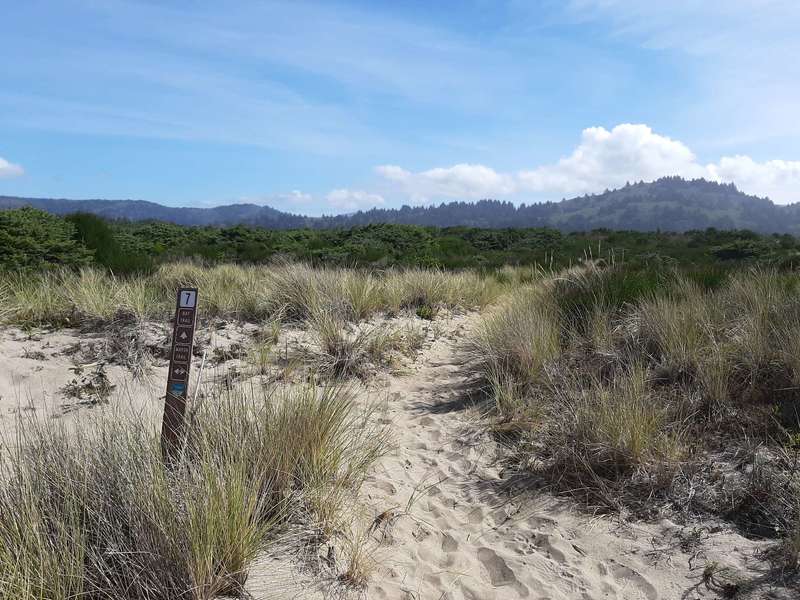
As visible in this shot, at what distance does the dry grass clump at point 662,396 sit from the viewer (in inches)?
137

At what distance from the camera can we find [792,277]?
24.7ft

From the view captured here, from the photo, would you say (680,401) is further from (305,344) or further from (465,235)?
(465,235)

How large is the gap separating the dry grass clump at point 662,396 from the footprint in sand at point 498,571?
2.77 ft

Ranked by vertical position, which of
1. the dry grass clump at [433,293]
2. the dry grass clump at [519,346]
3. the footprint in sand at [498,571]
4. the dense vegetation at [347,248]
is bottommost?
the footprint in sand at [498,571]

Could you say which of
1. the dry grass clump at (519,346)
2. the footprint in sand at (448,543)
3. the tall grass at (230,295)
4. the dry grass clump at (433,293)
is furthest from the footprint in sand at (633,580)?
the dry grass clump at (433,293)

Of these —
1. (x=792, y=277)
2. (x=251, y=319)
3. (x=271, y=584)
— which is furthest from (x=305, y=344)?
(x=792, y=277)

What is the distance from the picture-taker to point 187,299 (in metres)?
3.34

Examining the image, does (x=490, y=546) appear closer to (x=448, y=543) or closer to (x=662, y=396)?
(x=448, y=543)

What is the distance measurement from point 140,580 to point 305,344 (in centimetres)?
475

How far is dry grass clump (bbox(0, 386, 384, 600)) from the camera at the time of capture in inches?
84.3

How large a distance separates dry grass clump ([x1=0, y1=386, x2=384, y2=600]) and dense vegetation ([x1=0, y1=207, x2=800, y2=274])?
249 inches

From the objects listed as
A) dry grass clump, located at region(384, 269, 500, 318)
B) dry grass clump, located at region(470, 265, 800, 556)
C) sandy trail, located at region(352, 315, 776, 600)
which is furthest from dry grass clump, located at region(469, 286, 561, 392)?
dry grass clump, located at region(384, 269, 500, 318)

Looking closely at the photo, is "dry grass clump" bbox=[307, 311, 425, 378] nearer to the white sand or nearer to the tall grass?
the tall grass

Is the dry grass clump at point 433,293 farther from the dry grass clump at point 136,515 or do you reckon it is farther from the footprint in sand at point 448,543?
the dry grass clump at point 136,515
